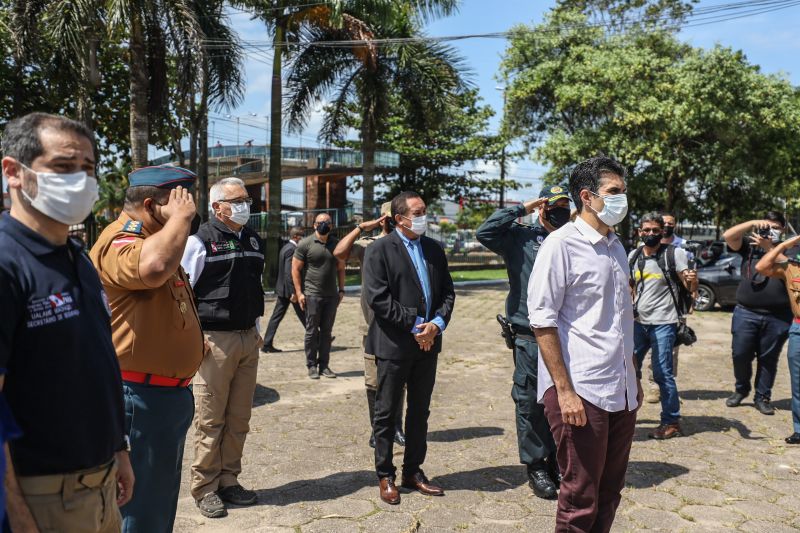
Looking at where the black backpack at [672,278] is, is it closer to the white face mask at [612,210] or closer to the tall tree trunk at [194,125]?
the white face mask at [612,210]

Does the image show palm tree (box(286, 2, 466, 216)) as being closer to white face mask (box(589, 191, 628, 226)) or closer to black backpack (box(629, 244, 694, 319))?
black backpack (box(629, 244, 694, 319))

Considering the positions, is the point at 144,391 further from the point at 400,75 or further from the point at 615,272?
the point at 400,75

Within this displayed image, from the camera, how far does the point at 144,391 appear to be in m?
3.20

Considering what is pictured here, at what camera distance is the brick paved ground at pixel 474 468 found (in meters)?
4.47

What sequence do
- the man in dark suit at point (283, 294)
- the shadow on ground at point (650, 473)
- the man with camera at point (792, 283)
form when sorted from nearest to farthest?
the shadow on ground at point (650, 473) < the man with camera at point (792, 283) < the man in dark suit at point (283, 294)

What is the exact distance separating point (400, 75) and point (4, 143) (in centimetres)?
1851

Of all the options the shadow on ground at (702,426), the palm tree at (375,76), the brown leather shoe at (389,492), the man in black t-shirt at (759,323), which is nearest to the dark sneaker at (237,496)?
the brown leather shoe at (389,492)

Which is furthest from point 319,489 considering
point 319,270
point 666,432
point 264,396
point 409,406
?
point 319,270

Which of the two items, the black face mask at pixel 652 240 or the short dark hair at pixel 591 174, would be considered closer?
the short dark hair at pixel 591 174

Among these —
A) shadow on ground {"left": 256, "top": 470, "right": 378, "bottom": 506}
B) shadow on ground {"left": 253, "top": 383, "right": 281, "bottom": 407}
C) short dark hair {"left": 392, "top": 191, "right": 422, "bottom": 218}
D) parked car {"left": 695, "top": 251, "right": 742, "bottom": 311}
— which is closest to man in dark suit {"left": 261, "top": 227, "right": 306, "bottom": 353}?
shadow on ground {"left": 253, "top": 383, "right": 281, "bottom": 407}

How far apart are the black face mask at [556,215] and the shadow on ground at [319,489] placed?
87.9 inches

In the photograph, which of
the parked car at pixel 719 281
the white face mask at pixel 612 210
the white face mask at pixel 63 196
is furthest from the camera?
the parked car at pixel 719 281

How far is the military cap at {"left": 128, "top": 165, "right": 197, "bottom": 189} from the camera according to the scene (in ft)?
10.7

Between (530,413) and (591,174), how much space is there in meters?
2.05
